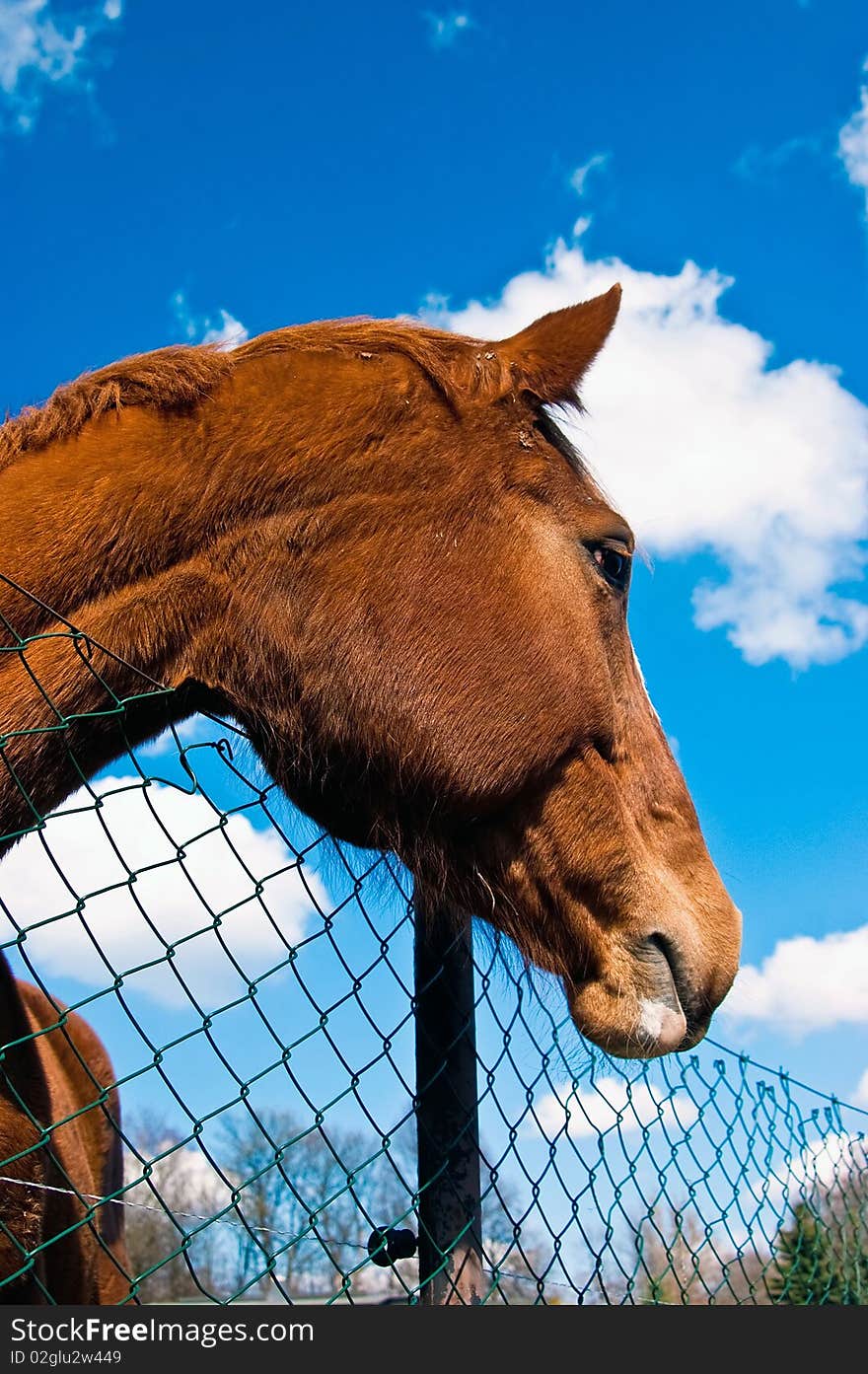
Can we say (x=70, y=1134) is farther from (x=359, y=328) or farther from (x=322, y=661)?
(x=359, y=328)

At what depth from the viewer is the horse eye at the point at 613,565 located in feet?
9.91

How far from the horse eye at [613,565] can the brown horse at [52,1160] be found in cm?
178

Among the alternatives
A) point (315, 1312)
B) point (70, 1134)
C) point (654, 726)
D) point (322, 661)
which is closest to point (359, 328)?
point (322, 661)

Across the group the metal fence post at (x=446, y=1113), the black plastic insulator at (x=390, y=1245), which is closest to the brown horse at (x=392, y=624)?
the metal fence post at (x=446, y=1113)

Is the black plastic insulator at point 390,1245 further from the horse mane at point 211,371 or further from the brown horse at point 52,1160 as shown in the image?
the horse mane at point 211,371

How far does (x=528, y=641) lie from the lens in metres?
2.78

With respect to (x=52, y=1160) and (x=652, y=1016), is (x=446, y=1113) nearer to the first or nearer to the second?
(x=652, y=1016)

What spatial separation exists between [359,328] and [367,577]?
0.82m

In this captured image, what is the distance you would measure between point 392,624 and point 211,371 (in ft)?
2.76

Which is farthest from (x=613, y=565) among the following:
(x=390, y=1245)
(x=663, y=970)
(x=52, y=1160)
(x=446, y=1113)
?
(x=52, y=1160)

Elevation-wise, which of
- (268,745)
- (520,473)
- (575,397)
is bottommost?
(268,745)

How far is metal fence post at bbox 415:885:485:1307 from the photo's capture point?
2611mm

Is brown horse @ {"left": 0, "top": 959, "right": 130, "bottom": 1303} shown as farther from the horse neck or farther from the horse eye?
the horse eye

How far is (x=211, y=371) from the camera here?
286 cm
